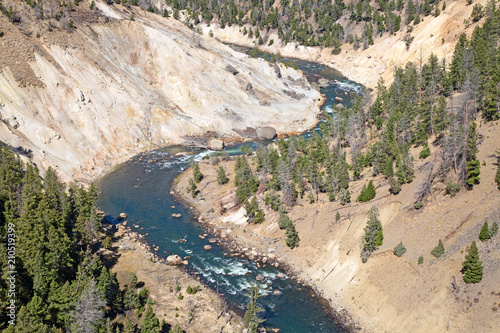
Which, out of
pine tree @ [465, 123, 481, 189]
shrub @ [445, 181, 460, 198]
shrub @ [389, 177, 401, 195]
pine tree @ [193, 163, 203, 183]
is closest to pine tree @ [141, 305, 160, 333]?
shrub @ [389, 177, 401, 195]

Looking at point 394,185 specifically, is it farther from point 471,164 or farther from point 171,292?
point 171,292

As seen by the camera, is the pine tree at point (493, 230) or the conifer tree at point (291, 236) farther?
the conifer tree at point (291, 236)

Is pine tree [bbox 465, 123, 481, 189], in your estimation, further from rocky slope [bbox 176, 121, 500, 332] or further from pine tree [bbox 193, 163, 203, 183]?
pine tree [bbox 193, 163, 203, 183]

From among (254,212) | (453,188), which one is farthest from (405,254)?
(254,212)

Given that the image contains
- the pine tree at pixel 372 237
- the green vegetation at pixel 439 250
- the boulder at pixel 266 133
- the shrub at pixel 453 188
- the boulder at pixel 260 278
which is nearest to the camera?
the green vegetation at pixel 439 250

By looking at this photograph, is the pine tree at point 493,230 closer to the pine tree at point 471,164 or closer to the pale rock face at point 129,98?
the pine tree at point 471,164

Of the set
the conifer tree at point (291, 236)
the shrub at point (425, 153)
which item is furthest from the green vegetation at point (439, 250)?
the shrub at point (425, 153)
